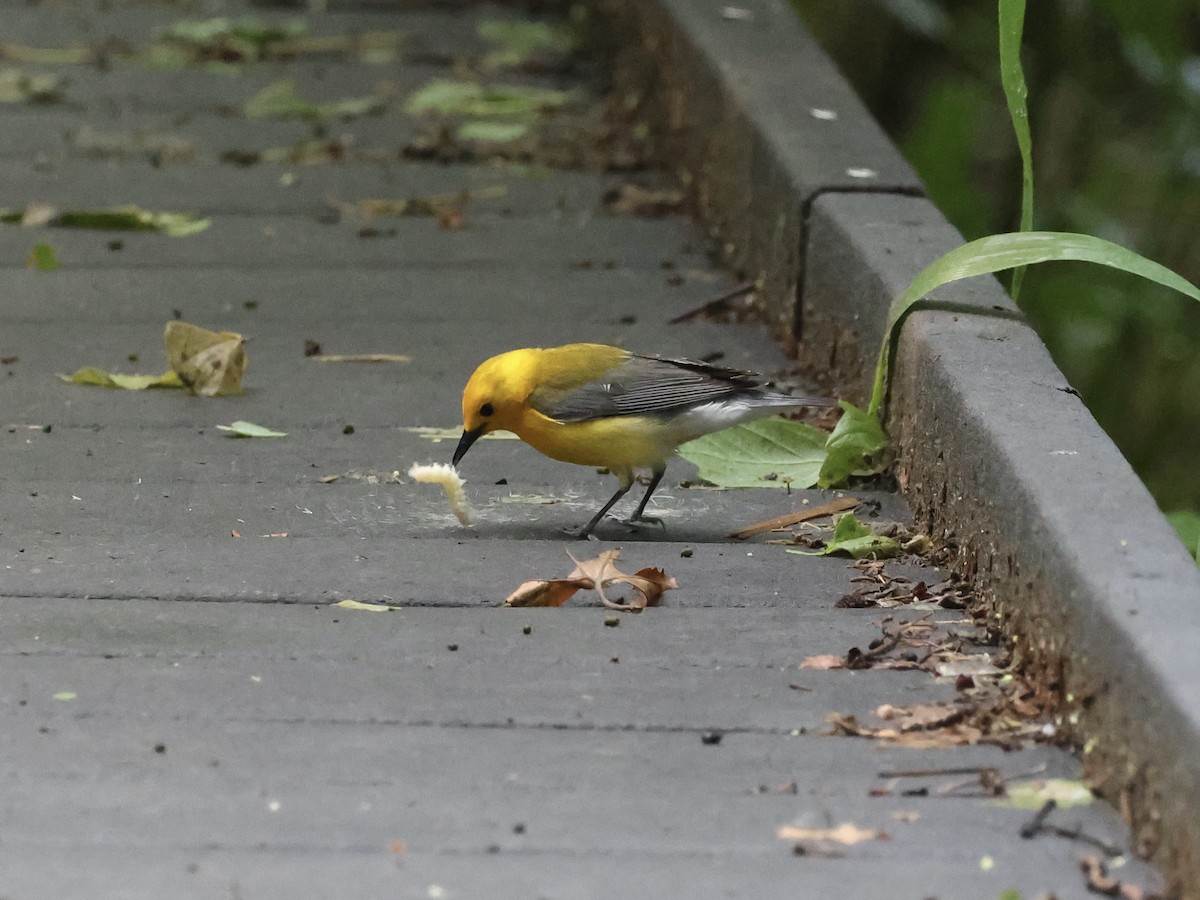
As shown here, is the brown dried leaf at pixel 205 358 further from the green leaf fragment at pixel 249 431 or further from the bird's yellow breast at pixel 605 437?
the bird's yellow breast at pixel 605 437

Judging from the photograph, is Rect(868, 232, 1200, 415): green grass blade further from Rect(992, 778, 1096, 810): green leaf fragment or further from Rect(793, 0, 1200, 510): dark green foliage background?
Rect(793, 0, 1200, 510): dark green foliage background

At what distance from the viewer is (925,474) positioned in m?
3.92

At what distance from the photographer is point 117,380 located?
4973 mm

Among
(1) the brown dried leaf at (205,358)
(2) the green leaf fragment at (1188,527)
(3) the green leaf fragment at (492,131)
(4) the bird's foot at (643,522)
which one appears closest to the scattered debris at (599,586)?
(4) the bird's foot at (643,522)

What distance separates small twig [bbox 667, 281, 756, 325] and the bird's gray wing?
1175mm

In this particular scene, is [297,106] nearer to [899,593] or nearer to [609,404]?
[609,404]

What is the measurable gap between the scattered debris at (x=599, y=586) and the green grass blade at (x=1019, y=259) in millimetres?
1006

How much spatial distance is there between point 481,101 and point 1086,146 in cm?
350

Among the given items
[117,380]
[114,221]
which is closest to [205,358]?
[117,380]

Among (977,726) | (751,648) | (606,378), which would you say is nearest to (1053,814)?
(977,726)

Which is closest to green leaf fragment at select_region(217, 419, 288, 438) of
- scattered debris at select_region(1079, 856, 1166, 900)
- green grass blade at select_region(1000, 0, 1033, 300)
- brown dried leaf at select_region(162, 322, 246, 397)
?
brown dried leaf at select_region(162, 322, 246, 397)

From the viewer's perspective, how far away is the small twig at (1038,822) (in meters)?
2.47

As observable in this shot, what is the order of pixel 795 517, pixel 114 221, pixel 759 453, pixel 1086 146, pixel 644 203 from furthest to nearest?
pixel 1086 146
pixel 644 203
pixel 114 221
pixel 759 453
pixel 795 517

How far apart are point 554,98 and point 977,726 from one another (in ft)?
18.9
